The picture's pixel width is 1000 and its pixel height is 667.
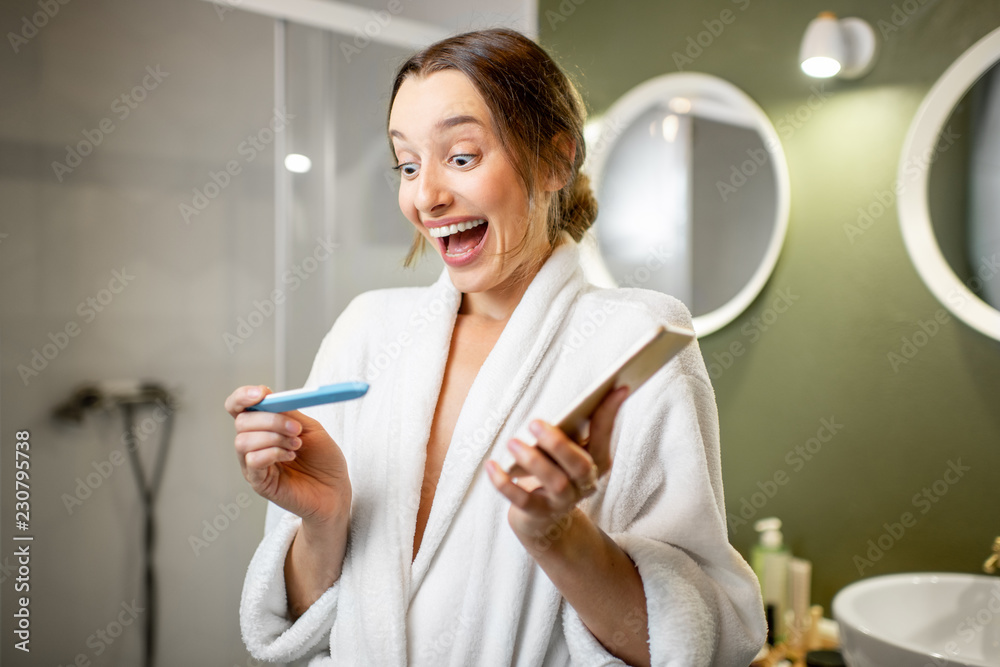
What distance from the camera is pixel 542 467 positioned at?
535mm

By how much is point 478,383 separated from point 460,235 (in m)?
0.17

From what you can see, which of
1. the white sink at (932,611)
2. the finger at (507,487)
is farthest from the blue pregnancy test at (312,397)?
the white sink at (932,611)

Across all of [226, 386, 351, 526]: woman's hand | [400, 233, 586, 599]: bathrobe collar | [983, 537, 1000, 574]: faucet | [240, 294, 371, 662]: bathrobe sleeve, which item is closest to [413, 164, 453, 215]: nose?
[400, 233, 586, 599]: bathrobe collar

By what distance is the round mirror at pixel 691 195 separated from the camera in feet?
4.99

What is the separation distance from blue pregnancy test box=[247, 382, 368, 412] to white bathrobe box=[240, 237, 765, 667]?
0.61 ft

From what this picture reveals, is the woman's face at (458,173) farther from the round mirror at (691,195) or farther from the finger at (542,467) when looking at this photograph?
the round mirror at (691,195)

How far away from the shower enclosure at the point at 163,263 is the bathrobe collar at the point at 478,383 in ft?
1.62

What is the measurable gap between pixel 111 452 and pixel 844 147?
1.41 m

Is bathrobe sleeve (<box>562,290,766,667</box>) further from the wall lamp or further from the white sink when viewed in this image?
the wall lamp

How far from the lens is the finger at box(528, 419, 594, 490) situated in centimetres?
53

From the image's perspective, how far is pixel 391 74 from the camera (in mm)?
1372

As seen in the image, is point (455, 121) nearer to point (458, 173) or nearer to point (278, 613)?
point (458, 173)

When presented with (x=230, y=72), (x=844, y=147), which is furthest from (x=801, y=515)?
(x=230, y=72)

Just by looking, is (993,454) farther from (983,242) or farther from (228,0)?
(228,0)
